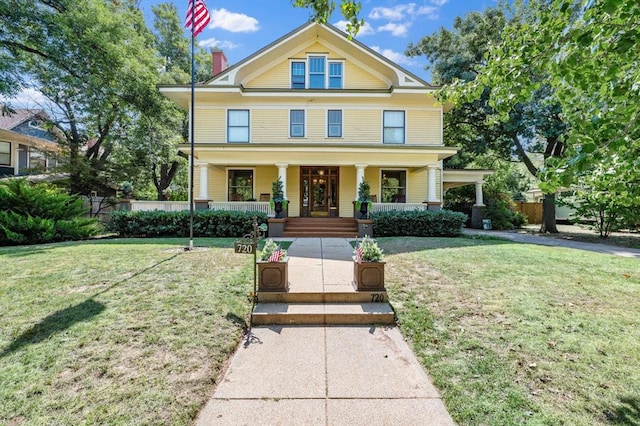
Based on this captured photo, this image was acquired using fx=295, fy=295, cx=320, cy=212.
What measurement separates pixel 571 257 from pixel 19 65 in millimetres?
22182

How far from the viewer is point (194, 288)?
16.5 feet

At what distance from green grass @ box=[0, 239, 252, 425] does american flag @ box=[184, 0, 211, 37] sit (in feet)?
23.3

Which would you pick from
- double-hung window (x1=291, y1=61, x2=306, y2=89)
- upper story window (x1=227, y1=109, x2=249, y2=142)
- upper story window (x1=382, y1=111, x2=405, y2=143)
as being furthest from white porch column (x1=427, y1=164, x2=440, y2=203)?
upper story window (x1=227, y1=109, x2=249, y2=142)

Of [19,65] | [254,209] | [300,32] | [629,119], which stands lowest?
[254,209]

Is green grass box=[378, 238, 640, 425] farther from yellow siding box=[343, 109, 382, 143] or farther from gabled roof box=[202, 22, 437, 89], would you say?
gabled roof box=[202, 22, 437, 89]

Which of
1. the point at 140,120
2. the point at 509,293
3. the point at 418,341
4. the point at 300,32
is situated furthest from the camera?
the point at 140,120

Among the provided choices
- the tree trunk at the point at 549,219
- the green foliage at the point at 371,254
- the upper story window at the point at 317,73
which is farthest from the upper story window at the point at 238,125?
the tree trunk at the point at 549,219

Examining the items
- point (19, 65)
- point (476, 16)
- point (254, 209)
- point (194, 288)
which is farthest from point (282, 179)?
point (476, 16)

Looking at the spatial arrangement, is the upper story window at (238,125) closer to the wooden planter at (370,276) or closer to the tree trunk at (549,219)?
the wooden planter at (370,276)

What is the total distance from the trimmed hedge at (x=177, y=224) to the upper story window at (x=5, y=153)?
16.7m

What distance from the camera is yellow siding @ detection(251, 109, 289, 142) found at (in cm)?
1499

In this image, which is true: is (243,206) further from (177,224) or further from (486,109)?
(486,109)

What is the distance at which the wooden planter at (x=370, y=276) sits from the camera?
483 centimetres

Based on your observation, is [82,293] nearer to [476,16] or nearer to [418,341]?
[418,341]
